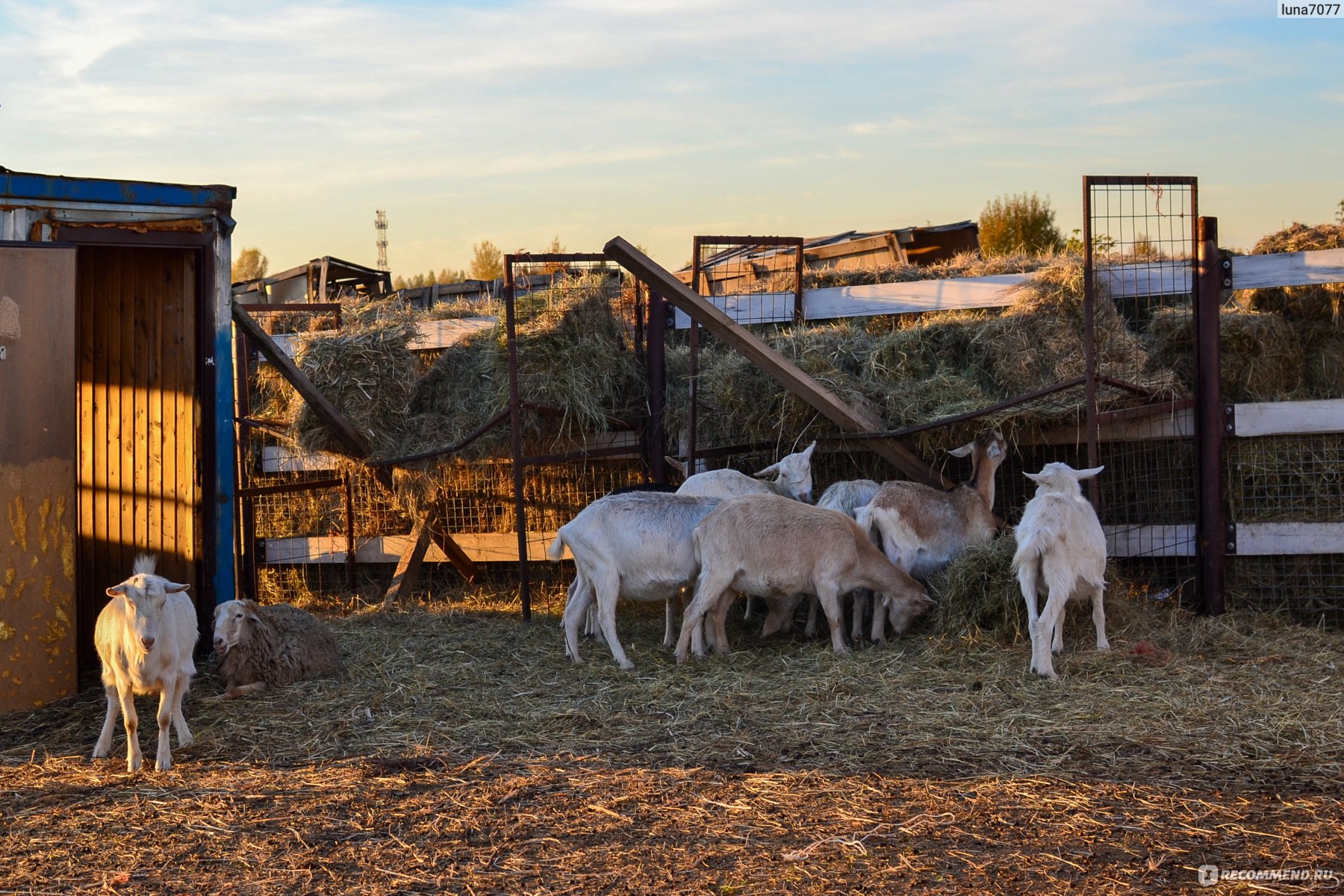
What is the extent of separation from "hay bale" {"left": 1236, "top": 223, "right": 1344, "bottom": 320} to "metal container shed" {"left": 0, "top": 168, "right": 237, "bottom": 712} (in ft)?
27.1

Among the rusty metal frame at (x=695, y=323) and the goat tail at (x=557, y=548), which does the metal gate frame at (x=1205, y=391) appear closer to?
the rusty metal frame at (x=695, y=323)

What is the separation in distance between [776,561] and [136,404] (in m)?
4.84

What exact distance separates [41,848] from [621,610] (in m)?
6.20

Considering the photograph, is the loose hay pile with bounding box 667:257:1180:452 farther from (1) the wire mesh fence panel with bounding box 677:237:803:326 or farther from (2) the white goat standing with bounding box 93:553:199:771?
(2) the white goat standing with bounding box 93:553:199:771

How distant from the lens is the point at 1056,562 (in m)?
7.80

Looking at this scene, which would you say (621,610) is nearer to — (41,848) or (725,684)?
(725,684)

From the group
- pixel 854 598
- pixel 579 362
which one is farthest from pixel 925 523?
pixel 579 362

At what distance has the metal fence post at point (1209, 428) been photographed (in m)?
9.45

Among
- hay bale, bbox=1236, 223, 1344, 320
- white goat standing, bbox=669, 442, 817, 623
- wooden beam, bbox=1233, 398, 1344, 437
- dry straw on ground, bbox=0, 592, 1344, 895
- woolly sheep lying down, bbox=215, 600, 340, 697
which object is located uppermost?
hay bale, bbox=1236, 223, 1344, 320

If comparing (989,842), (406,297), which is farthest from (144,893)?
(406,297)

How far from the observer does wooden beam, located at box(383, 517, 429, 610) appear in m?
11.5

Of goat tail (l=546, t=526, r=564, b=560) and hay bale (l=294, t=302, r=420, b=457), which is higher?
hay bale (l=294, t=302, r=420, b=457)

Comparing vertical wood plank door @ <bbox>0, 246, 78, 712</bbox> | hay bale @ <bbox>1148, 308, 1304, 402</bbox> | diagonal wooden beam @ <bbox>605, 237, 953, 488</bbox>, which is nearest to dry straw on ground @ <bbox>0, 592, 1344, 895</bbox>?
vertical wood plank door @ <bbox>0, 246, 78, 712</bbox>

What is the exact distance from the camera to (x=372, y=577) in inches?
498
